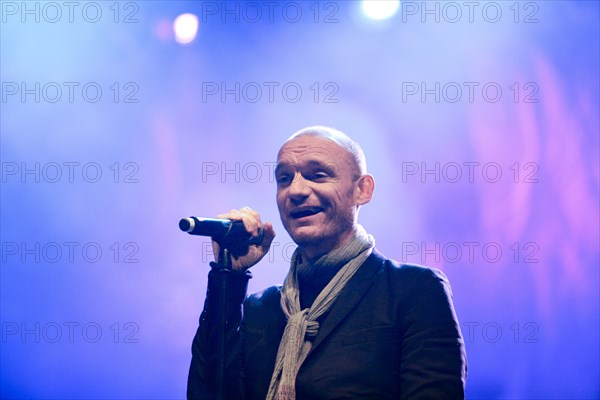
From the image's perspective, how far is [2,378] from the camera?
361 centimetres

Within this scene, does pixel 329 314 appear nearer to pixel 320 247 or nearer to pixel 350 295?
pixel 350 295

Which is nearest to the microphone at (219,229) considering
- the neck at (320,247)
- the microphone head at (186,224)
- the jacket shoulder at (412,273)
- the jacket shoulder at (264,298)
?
Answer: the microphone head at (186,224)

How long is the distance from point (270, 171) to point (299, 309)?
1212mm

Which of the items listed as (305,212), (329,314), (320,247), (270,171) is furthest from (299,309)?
(270,171)

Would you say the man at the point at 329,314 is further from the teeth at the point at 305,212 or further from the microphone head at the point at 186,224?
the microphone head at the point at 186,224

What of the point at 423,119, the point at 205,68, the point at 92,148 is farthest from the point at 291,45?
the point at 92,148

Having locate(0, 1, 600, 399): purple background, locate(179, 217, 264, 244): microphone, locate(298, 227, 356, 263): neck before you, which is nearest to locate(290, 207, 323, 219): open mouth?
locate(298, 227, 356, 263): neck

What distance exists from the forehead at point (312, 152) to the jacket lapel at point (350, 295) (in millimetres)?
397

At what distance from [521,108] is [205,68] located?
164cm

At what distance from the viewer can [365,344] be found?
93.4 inches

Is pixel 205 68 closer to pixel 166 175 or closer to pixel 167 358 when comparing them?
pixel 166 175

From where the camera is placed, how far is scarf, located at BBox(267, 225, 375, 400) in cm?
242

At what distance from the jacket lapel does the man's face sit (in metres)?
0.16

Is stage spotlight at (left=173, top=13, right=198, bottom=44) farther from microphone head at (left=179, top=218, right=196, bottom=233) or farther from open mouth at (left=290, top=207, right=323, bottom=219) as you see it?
microphone head at (left=179, top=218, right=196, bottom=233)
